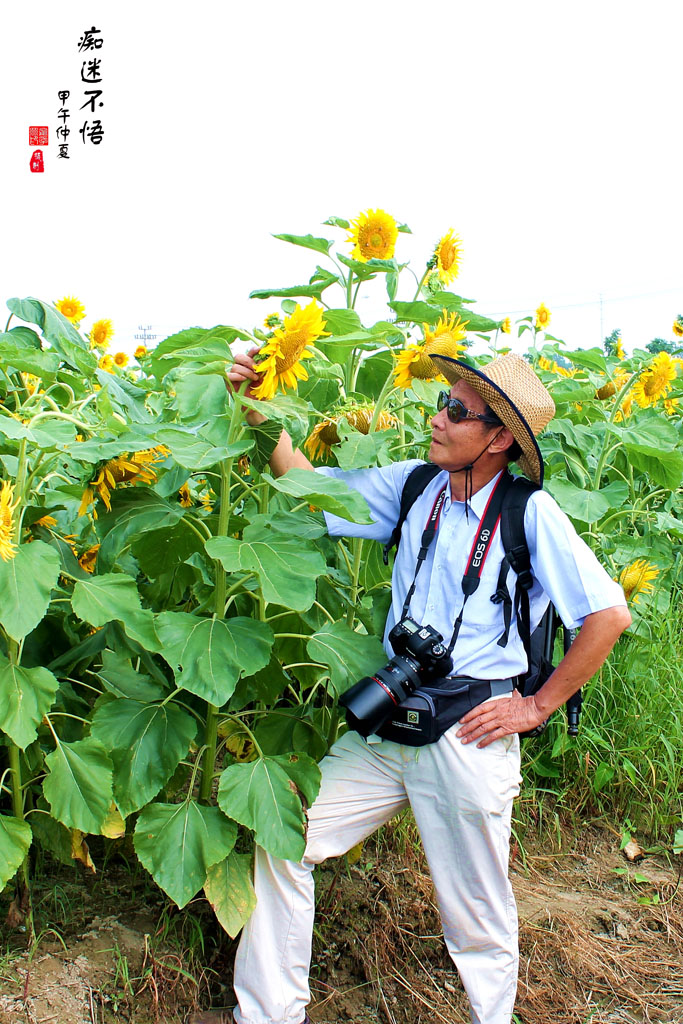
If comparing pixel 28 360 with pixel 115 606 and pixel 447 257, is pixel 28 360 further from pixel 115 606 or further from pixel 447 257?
pixel 447 257

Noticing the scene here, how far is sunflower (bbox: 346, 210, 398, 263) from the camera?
2.92 meters

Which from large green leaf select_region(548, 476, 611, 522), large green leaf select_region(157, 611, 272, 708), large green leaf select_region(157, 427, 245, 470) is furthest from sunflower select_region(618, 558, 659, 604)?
large green leaf select_region(157, 427, 245, 470)

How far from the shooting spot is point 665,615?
412 centimetres

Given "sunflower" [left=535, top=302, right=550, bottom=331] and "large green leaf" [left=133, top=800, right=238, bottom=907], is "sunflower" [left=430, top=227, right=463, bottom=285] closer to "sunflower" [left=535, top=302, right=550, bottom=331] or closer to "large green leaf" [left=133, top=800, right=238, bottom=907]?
"large green leaf" [left=133, top=800, right=238, bottom=907]

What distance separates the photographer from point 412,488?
261 cm

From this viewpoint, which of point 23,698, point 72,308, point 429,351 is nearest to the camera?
point 23,698

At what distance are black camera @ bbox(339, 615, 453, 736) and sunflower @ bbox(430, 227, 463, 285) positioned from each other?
1.27 meters

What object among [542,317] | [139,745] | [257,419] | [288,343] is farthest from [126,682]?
[542,317]

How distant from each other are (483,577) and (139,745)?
36.1 inches

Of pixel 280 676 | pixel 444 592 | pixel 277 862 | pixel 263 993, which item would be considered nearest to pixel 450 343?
pixel 444 592

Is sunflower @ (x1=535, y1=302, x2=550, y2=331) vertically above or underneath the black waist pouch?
above

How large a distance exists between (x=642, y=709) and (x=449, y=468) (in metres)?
1.72

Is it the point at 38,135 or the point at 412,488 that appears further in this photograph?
the point at 38,135

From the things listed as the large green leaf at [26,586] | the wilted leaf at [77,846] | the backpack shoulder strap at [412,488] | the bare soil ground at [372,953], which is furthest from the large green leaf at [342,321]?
the bare soil ground at [372,953]
